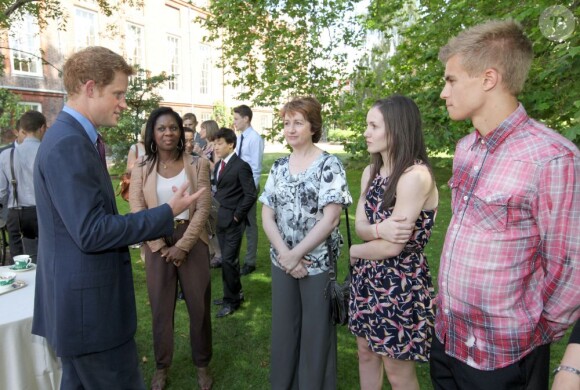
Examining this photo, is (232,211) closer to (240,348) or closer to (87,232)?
(240,348)


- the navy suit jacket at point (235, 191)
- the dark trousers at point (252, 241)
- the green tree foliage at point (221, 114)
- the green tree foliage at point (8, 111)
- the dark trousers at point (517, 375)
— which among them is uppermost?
the green tree foliage at point (221, 114)

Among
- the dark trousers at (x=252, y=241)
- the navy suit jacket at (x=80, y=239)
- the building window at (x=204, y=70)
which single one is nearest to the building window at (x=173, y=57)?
the building window at (x=204, y=70)

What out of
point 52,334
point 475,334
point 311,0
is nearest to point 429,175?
point 475,334

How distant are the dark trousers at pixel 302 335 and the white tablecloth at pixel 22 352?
1.40 meters

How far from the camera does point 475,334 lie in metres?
1.59

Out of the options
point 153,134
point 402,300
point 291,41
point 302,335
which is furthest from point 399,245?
point 291,41

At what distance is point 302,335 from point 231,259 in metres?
1.84

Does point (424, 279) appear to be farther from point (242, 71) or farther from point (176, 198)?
point (242, 71)

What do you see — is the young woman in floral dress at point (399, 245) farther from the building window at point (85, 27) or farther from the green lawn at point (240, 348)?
the building window at point (85, 27)

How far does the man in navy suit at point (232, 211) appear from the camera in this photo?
14.2 ft

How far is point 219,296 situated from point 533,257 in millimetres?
4017

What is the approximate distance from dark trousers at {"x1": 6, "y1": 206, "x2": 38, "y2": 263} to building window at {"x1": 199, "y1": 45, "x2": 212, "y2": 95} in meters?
27.6

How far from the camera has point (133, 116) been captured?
532 inches

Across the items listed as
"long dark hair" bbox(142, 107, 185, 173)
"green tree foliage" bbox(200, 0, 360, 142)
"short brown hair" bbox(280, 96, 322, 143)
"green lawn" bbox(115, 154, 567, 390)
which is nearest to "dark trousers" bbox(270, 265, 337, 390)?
"green lawn" bbox(115, 154, 567, 390)
